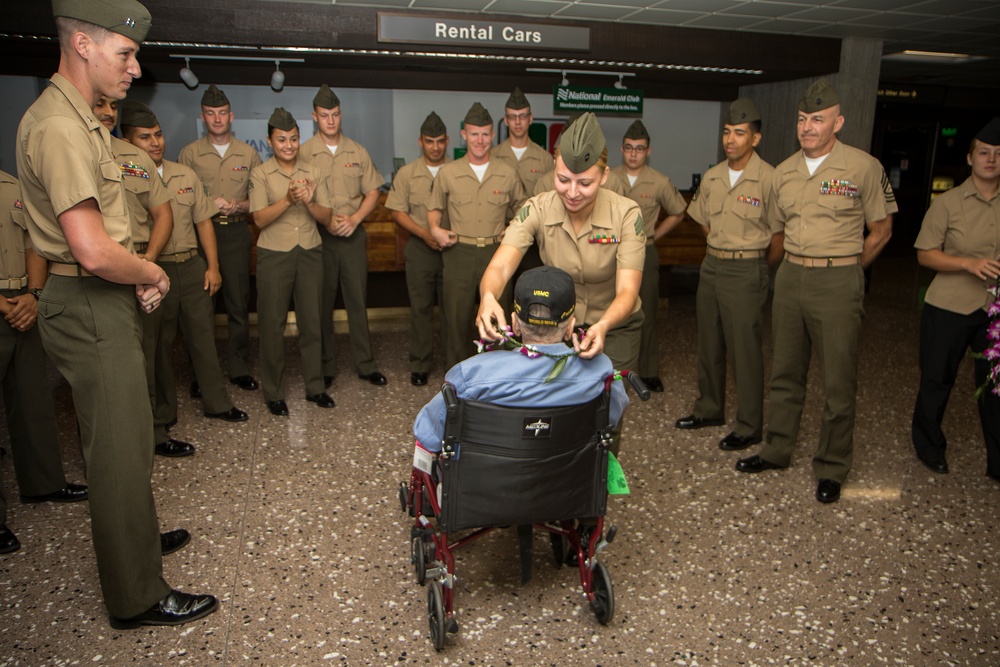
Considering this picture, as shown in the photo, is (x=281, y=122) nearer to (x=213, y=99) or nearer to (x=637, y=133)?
(x=213, y=99)

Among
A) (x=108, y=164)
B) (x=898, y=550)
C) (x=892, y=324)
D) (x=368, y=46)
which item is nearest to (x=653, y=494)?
(x=898, y=550)

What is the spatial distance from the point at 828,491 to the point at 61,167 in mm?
3130

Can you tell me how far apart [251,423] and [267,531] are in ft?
4.32

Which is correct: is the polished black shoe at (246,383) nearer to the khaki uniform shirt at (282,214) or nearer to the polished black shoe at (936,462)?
the khaki uniform shirt at (282,214)

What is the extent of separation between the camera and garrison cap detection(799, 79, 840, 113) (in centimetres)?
→ 318

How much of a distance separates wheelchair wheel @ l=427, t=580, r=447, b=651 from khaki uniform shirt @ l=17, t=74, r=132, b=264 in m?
1.37

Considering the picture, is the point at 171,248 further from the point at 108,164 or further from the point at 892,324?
the point at 892,324

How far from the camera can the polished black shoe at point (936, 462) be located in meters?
3.60

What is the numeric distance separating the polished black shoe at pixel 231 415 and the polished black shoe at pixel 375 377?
0.93 meters

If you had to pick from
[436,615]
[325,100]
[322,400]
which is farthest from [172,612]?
[325,100]

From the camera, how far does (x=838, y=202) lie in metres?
3.20

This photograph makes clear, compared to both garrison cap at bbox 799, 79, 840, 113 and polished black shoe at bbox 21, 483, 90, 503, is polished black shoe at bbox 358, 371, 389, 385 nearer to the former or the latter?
polished black shoe at bbox 21, 483, 90, 503

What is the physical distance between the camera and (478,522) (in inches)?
84.5

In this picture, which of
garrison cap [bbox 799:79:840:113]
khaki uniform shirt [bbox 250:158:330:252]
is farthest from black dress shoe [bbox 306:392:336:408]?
garrison cap [bbox 799:79:840:113]
